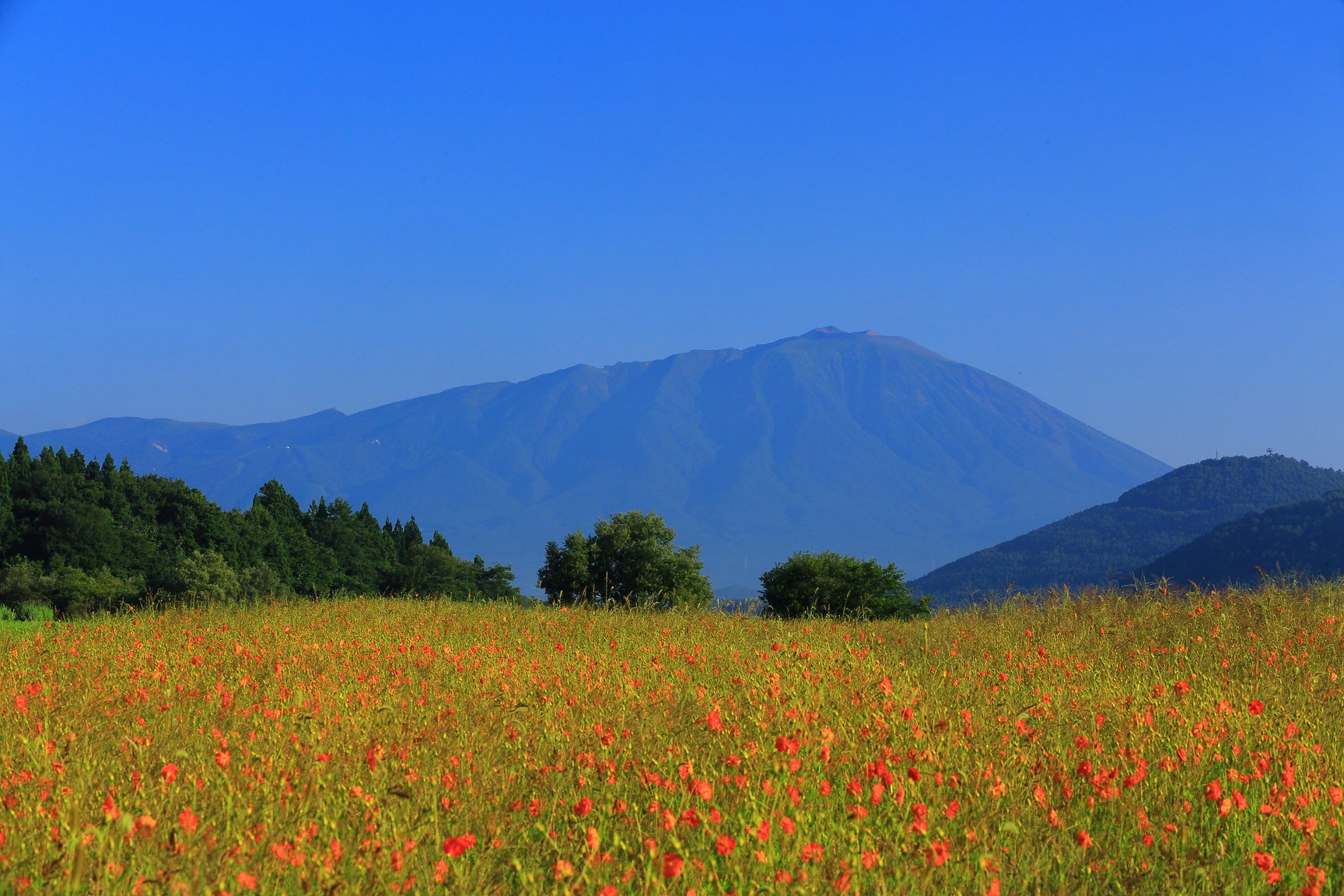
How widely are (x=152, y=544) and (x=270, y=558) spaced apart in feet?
21.8

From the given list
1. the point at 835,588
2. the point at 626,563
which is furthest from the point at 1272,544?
the point at 835,588

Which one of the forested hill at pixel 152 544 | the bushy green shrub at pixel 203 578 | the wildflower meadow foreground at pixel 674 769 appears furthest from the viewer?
the forested hill at pixel 152 544

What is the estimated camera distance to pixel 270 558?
192 feet

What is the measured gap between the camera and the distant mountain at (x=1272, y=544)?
402 ft

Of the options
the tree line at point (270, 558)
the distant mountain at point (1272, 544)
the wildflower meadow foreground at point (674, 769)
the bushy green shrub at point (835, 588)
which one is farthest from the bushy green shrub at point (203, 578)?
the distant mountain at point (1272, 544)

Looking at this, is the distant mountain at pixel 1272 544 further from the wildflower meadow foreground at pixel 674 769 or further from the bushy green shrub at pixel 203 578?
the wildflower meadow foreground at pixel 674 769

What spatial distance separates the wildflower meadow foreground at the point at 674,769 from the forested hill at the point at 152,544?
33.3 metres

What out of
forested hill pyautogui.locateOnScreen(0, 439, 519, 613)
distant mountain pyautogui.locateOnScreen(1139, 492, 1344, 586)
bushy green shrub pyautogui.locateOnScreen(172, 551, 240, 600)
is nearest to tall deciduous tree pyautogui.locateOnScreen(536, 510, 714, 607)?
forested hill pyautogui.locateOnScreen(0, 439, 519, 613)

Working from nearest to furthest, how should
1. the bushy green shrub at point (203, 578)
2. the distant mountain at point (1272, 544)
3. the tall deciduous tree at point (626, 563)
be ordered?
the tall deciduous tree at point (626, 563) → the bushy green shrub at point (203, 578) → the distant mountain at point (1272, 544)

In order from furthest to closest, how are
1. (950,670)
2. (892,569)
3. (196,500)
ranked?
(196,500)
(892,569)
(950,670)

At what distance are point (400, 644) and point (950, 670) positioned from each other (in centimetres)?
551

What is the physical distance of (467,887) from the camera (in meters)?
4.41

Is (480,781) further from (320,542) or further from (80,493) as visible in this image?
(320,542)

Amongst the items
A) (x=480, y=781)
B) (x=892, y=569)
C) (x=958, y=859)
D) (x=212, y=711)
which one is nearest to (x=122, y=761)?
(x=212, y=711)
